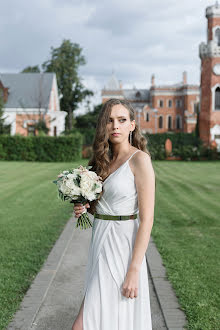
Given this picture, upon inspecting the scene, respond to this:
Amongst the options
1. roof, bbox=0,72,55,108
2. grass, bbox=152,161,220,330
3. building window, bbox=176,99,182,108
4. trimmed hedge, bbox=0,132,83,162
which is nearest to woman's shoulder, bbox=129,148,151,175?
grass, bbox=152,161,220,330

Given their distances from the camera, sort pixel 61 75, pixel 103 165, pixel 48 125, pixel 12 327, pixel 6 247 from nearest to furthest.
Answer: pixel 103 165 < pixel 12 327 < pixel 6 247 < pixel 48 125 < pixel 61 75

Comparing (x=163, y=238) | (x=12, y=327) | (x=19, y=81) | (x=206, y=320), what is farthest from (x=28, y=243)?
(x=19, y=81)

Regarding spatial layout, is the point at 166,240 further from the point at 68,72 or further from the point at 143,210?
the point at 68,72

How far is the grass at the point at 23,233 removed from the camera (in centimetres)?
514

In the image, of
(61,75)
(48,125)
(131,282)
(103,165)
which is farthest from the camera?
(61,75)

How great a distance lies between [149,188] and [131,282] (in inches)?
24.0

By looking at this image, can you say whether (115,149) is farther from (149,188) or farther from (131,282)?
(131,282)

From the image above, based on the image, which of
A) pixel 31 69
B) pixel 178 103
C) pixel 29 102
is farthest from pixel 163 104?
pixel 29 102

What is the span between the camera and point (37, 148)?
1214 inches

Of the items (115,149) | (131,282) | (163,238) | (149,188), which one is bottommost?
(163,238)

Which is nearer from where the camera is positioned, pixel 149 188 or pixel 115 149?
pixel 149 188

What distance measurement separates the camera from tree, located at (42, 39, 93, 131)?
56.4 m

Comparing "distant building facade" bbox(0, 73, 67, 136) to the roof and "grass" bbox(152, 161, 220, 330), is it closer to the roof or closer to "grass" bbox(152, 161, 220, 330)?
the roof

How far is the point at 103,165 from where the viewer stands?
9.74ft
